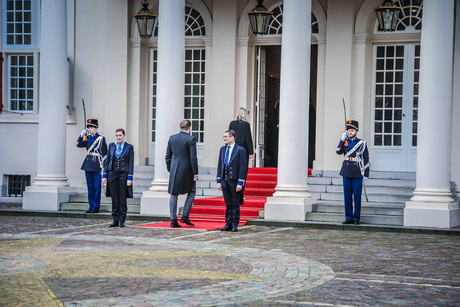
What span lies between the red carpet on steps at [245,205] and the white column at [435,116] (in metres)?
3.31

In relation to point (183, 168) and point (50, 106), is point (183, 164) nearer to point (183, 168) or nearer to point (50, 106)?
point (183, 168)

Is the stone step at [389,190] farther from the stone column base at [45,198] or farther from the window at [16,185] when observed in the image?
the window at [16,185]

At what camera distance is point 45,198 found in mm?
16953

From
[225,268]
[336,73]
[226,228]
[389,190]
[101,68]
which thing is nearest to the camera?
[225,268]

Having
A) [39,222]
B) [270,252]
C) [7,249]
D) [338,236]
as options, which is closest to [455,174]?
[338,236]

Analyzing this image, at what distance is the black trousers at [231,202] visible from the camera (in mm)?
13391

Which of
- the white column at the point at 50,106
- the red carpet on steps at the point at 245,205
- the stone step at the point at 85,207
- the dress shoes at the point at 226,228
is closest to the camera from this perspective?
the dress shoes at the point at 226,228

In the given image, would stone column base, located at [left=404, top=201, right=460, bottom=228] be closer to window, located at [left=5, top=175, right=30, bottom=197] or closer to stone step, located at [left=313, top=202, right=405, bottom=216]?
stone step, located at [left=313, top=202, right=405, bottom=216]

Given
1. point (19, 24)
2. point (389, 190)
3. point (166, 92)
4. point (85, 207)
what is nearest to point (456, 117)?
point (389, 190)

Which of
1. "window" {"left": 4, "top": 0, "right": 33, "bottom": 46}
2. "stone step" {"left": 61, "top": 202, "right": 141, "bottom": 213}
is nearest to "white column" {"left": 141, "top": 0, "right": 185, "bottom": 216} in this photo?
"stone step" {"left": 61, "top": 202, "right": 141, "bottom": 213}

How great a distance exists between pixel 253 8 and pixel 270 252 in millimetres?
9953

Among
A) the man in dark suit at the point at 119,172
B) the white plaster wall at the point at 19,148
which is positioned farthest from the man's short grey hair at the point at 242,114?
the white plaster wall at the point at 19,148

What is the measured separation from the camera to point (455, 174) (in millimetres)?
16734

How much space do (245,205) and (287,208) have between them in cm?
157
